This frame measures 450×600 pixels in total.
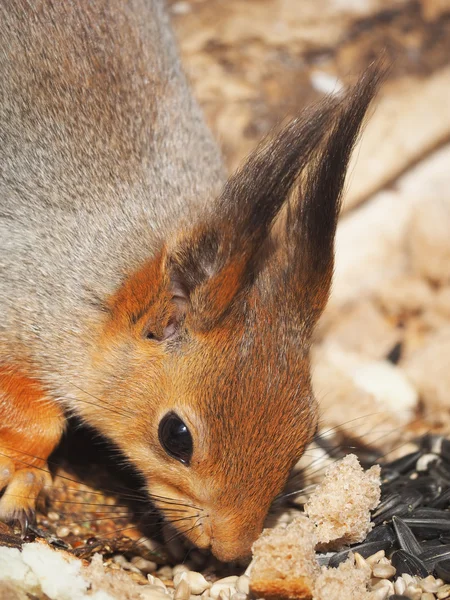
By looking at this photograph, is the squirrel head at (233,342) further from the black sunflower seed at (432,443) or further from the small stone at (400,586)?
the black sunflower seed at (432,443)

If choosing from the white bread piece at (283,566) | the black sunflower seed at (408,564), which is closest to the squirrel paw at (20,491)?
the white bread piece at (283,566)

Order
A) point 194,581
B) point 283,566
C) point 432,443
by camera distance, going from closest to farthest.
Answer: point 283,566 < point 194,581 < point 432,443

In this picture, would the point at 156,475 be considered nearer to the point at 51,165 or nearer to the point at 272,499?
the point at 272,499

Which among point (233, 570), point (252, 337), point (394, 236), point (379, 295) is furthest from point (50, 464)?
point (394, 236)

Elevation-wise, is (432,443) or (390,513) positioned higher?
(432,443)

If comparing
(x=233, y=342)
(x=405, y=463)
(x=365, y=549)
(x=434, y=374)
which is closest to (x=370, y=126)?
(x=434, y=374)

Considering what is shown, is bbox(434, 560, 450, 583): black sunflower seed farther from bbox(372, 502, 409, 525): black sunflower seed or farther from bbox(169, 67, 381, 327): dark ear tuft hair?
bbox(169, 67, 381, 327): dark ear tuft hair

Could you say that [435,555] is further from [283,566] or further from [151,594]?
[151,594]
